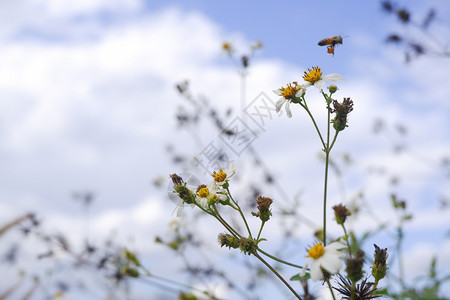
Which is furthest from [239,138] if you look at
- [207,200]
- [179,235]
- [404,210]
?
[207,200]

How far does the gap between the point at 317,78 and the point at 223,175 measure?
22.9 inches

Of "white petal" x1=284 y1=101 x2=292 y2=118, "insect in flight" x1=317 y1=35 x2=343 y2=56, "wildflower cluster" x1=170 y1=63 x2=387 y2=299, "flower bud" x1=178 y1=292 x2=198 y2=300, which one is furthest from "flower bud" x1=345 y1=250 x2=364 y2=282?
"flower bud" x1=178 y1=292 x2=198 y2=300

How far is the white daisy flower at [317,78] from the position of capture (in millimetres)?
1616

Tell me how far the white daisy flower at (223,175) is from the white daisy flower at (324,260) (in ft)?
1.49

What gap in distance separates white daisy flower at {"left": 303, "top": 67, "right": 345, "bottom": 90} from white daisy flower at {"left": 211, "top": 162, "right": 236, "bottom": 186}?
484 millimetres

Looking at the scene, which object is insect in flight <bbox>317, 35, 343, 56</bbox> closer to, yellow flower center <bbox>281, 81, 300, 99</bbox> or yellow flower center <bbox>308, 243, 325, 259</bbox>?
yellow flower center <bbox>281, 81, 300, 99</bbox>

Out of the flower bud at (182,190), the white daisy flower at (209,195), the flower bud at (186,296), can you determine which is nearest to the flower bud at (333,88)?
the white daisy flower at (209,195)

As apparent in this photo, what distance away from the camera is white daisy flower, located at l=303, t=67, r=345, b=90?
5.30 feet

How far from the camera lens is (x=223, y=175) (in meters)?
1.66

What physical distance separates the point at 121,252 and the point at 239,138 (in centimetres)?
130

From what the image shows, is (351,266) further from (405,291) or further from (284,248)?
(284,248)

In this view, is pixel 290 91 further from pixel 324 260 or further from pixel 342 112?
pixel 324 260

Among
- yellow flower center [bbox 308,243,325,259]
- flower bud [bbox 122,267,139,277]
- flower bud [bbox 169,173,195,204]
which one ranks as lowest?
yellow flower center [bbox 308,243,325,259]

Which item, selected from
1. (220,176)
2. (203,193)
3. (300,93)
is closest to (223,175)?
(220,176)
